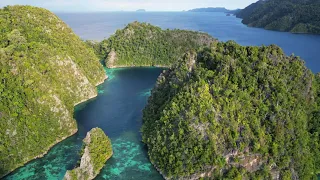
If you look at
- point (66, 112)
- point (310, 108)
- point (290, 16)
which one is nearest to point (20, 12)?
point (66, 112)

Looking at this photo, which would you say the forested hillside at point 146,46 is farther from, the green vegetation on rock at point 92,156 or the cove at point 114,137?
the green vegetation on rock at point 92,156

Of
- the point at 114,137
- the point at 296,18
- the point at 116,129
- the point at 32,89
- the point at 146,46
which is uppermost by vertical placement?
the point at 296,18

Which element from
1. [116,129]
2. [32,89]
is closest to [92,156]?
[116,129]

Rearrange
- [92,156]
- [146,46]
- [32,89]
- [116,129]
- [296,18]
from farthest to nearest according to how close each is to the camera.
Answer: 1. [296,18]
2. [146,46]
3. [116,129]
4. [32,89]
5. [92,156]

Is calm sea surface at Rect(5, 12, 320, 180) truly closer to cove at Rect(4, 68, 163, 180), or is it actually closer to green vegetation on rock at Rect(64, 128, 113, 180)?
cove at Rect(4, 68, 163, 180)

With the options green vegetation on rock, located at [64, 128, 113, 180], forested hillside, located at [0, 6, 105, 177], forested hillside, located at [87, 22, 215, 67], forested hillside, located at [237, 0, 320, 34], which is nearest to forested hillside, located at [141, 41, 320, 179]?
green vegetation on rock, located at [64, 128, 113, 180]

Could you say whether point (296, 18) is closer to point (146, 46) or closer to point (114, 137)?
point (146, 46)
